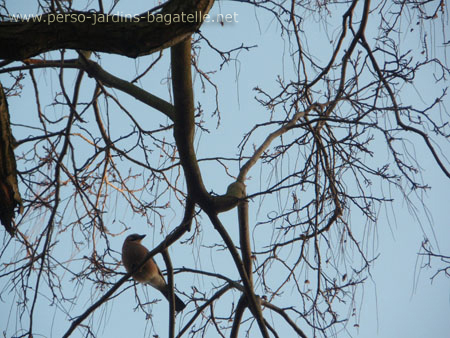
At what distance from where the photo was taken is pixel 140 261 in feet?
14.4

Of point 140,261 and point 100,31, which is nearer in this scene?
point 100,31

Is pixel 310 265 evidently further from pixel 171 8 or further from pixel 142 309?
pixel 171 8

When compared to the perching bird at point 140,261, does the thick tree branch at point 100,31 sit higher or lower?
lower

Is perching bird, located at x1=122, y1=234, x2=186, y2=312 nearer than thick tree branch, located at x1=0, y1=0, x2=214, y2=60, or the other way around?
thick tree branch, located at x1=0, y1=0, x2=214, y2=60

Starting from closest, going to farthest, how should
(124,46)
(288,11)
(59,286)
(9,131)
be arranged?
(124,46) → (9,131) → (59,286) → (288,11)

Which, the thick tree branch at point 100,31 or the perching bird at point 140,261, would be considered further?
the perching bird at point 140,261

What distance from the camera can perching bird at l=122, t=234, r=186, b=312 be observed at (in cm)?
417

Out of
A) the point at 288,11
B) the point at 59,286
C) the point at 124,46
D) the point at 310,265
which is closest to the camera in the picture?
the point at 124,46

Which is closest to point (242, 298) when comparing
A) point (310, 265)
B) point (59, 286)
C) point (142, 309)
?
point (310, 265)

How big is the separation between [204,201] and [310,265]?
2.34ft

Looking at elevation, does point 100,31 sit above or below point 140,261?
below

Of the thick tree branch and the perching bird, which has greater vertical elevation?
the perching bird

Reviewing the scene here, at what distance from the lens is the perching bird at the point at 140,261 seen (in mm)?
4168

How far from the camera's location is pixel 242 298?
2848mm
